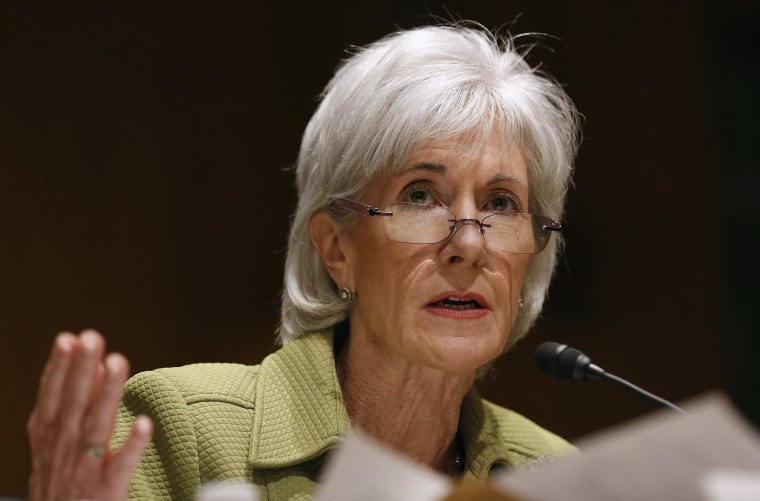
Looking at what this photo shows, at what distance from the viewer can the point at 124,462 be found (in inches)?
46.6

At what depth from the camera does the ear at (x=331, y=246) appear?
212 centimetres

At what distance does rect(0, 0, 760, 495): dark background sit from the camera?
3.10m

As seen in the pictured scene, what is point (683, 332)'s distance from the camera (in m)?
3.47

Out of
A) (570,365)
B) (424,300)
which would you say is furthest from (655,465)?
(424,300)

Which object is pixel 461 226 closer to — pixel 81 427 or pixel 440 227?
pixel 440 227

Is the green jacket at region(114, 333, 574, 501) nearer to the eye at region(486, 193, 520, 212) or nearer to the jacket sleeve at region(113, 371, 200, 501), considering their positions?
the jacket sleeve at region(113, 371, 200, 501)

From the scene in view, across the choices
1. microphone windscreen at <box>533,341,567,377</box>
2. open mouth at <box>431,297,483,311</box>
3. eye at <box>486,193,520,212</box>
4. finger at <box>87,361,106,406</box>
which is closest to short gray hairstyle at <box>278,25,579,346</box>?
eye at <box>486,193,520,212</box>

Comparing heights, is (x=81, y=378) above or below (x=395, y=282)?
above

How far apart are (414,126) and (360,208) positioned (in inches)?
7.9

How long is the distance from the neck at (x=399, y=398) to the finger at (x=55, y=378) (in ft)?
3.02

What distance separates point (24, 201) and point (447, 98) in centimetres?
165

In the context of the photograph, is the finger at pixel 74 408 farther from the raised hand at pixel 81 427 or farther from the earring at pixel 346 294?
the earring at pixel 346 294

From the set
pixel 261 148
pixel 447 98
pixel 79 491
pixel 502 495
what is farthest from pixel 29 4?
pixel 502 495

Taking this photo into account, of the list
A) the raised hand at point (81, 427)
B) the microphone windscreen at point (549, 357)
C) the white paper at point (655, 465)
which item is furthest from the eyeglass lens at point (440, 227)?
the white paper at point (655, 465)
